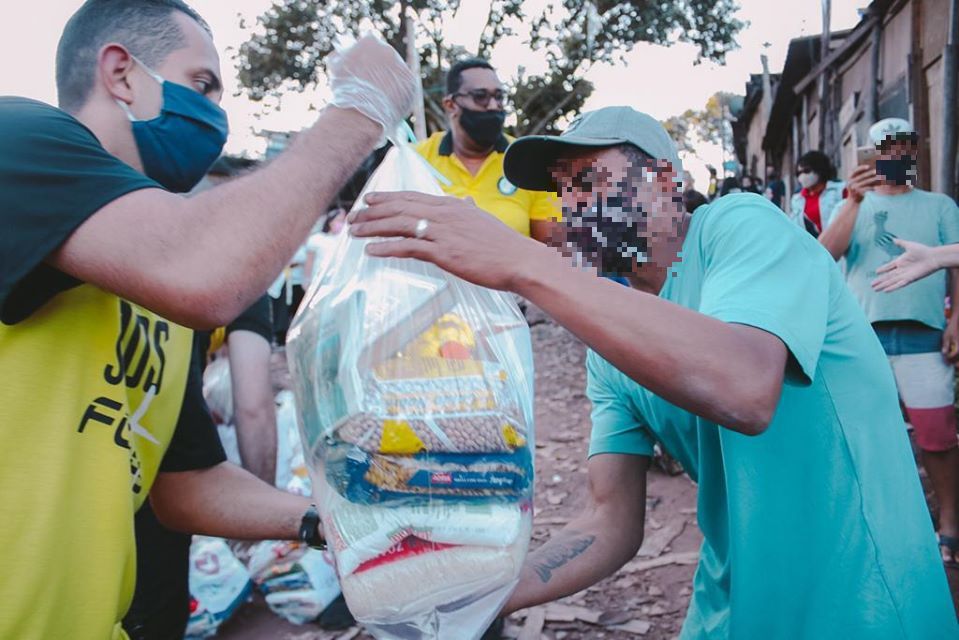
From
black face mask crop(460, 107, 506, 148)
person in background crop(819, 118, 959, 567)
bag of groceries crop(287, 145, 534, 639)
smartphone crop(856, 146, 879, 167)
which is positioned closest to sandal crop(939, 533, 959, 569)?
person in background crop(819, 118, 959, 567)

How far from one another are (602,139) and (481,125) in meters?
2.84

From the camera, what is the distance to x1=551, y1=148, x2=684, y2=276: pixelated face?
5.18ft

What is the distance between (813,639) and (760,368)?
2.19 ft

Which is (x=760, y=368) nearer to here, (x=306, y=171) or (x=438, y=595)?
(x=438, y=595)

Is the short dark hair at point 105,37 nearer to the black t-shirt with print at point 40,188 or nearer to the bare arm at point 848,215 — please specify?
the black t-shirt with print at point 40,188

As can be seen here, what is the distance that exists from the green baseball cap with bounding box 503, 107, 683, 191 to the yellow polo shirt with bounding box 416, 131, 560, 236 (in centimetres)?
188

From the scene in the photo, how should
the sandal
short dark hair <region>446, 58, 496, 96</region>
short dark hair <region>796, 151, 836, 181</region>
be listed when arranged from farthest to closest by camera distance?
short dark hair <region>796, 151, 836, 181</region>
short dark hair <region>446, 58, 496, 96</region>
the sandal

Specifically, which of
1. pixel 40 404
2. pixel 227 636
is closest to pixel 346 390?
pixel 40 404

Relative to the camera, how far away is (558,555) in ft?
5.84

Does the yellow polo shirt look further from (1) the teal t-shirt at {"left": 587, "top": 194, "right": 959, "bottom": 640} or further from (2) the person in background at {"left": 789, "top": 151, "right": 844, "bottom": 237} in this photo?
(2) the person in background at {"left": 789, "top": 151, "right": 844, "bottom": 237}

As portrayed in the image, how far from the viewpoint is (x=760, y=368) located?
3.76ft

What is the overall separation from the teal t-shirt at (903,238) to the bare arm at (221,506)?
361 cm

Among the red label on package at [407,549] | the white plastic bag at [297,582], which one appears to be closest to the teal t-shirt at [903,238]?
the white plastic bag at [297,582]

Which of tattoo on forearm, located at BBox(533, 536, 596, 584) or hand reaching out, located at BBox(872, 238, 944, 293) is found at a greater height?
hand reaching out, located at BBox(872, 238, 944, 293)
